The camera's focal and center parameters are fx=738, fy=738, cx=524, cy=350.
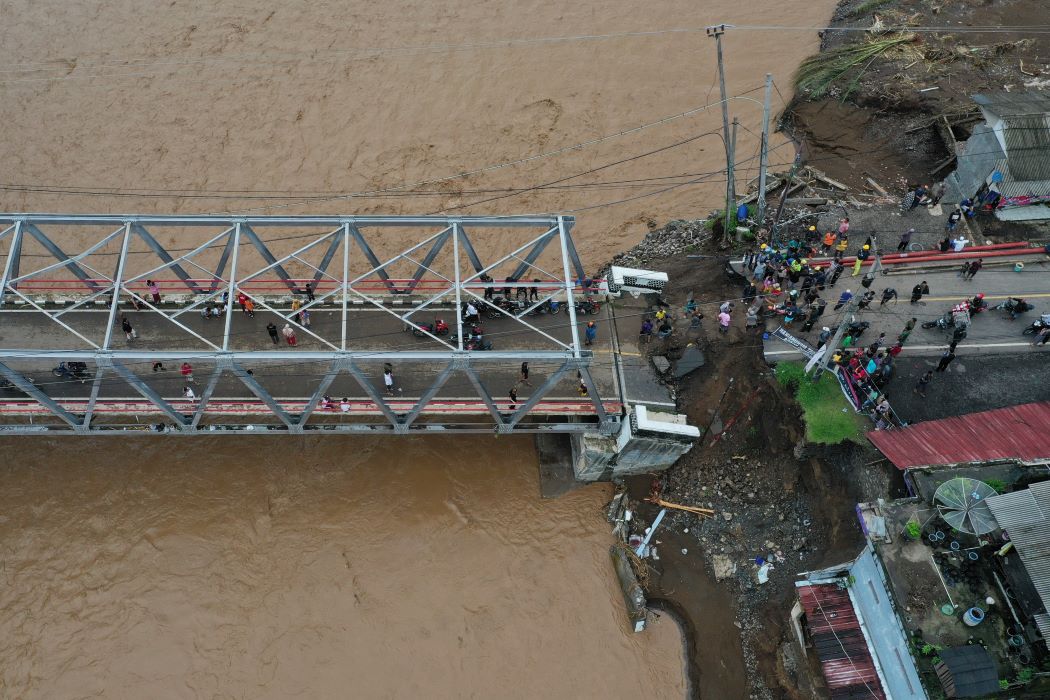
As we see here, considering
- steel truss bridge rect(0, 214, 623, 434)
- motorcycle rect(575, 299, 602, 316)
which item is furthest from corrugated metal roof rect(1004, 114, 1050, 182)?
steel truss bridge rect(0, 214, 623, 434)

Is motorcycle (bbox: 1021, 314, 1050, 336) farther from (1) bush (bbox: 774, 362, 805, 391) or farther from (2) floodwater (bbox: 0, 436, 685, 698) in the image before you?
(2) floodwater (bbox: 0, 436, 685, 698)

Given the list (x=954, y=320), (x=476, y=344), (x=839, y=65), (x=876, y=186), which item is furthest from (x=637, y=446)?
(x=839, y=65)

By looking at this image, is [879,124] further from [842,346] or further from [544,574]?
[544,574]

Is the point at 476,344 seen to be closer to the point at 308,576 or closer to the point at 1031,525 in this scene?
the point at 308,576

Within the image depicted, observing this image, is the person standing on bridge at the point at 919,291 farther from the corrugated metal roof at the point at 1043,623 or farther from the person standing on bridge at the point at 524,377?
the person standing on bridge at the point at 524,377

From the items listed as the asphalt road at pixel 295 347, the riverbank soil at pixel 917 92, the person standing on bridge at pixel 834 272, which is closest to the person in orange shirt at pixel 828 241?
the person standing on bridge at pixel 834 272

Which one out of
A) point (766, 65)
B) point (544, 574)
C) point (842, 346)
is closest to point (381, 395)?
Result: point (544, 574)
